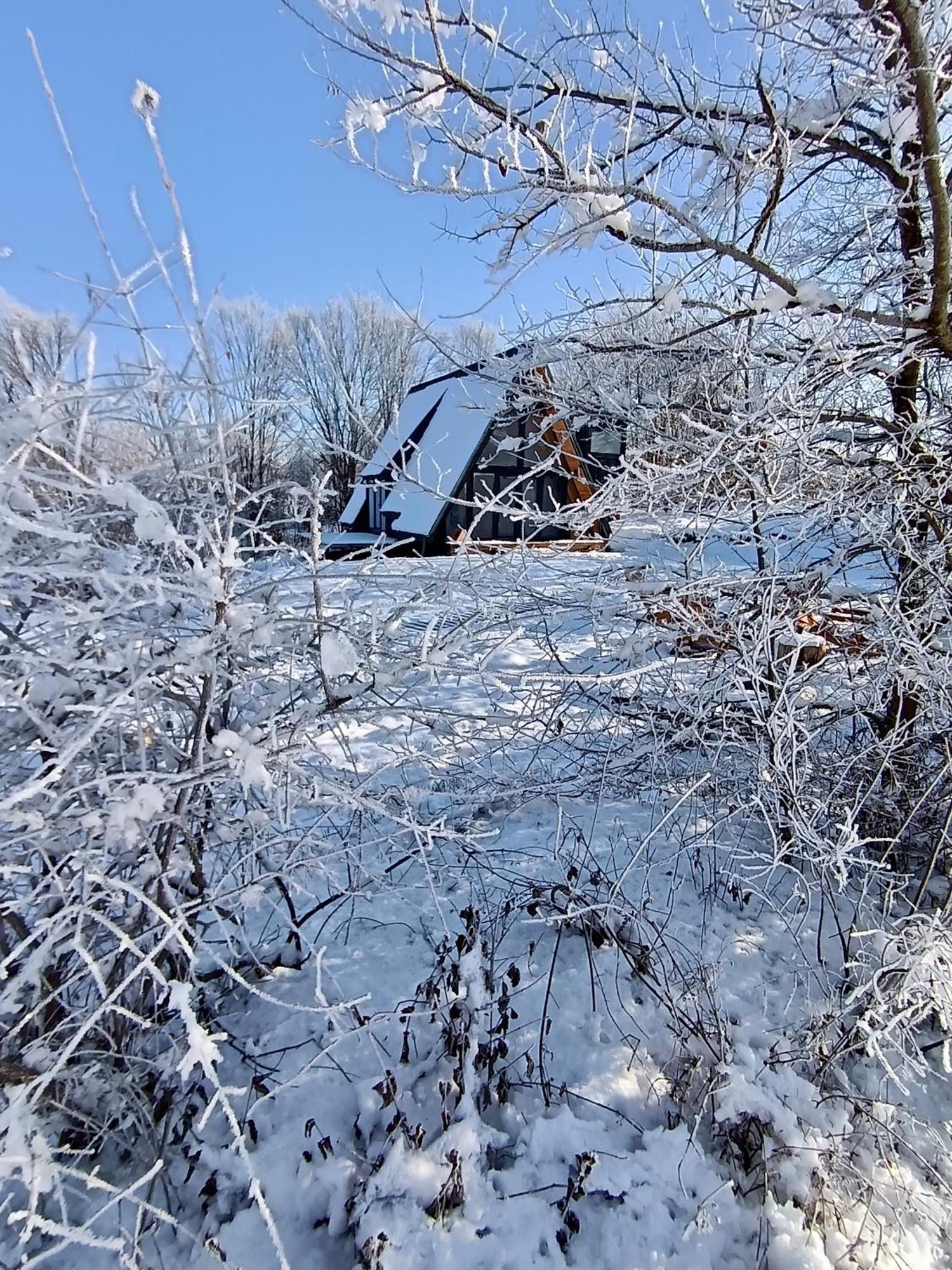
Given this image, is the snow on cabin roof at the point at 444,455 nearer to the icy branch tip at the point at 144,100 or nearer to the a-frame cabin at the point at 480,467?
the a-frame cabin at the point at 480,467

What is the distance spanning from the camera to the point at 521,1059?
2193 millimetres

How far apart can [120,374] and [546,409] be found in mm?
2717

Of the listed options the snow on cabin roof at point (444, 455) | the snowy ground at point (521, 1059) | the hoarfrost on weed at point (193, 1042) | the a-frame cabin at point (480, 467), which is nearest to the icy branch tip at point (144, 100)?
the a-frame cabin at point (480, 467)

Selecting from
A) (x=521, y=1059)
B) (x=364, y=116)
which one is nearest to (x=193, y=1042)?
(x=521, y=1059)

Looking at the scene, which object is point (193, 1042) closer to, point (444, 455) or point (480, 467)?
point (480, 467)

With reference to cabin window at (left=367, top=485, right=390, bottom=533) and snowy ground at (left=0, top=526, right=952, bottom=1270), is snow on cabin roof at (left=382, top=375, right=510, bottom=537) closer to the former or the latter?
cabin window at (left=367, top=485, right=390, bottom=533)

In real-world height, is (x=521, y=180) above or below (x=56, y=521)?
above

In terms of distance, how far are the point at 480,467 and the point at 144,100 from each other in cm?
1040

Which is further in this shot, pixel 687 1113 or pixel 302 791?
pixel 687 1113

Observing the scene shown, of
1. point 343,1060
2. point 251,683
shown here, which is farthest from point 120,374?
point 343,1060

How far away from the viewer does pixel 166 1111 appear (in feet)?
5.88

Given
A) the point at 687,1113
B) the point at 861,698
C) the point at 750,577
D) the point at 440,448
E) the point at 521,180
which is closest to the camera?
the point at 687,1113

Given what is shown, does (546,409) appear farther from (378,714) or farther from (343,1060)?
(343,1060)

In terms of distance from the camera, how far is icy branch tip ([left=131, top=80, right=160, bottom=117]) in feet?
4.26
